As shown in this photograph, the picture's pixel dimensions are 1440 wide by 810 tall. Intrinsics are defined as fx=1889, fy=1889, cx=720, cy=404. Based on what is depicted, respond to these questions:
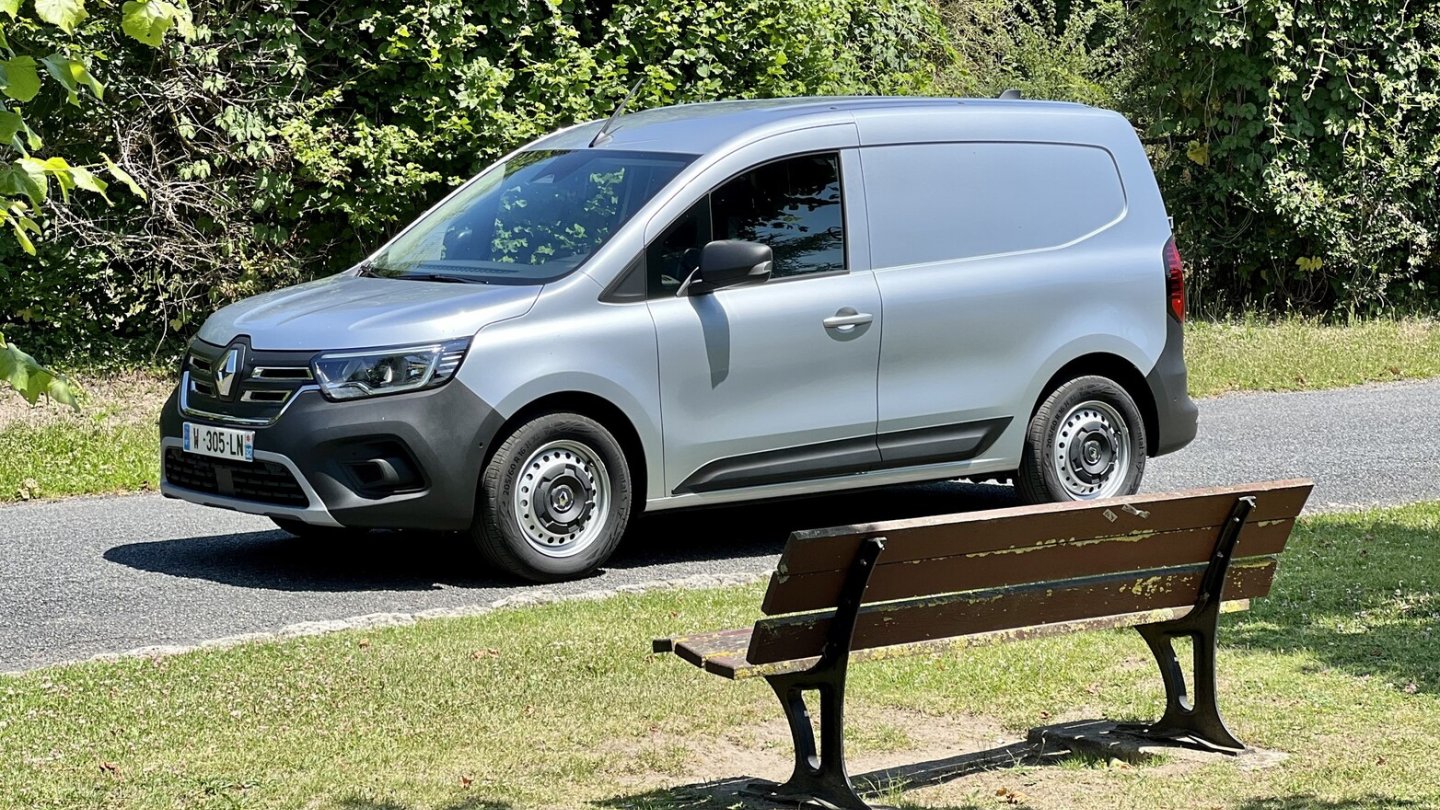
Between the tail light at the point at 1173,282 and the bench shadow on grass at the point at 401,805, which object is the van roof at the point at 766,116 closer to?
the tail light at the point at 1173,282

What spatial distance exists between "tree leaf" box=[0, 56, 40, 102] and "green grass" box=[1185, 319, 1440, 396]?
12.3 meters

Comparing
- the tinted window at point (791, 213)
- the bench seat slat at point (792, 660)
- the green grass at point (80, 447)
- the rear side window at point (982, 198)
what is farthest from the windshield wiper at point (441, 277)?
the bench seat slat at point (792, 660)

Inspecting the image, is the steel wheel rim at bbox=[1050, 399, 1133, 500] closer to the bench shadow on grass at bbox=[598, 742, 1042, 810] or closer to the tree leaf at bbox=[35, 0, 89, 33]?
the bench shadow on grass at bbox=[598, 742, 1042, 810]

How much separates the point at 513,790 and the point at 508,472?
3.03 metres

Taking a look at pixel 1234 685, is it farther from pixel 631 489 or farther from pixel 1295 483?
pixel 631 489

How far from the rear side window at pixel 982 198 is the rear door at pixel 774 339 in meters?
0.20

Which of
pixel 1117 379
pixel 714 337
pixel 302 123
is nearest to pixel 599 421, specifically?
pixel 714 337

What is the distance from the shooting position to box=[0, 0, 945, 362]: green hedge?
46.4 ft

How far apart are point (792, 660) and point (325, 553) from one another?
177 inches

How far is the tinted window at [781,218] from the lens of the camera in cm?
864

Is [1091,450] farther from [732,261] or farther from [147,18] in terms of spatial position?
[147,18]

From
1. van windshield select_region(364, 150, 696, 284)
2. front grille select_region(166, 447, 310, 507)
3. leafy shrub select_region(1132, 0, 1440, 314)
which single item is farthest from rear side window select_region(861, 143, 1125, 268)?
leafy shrub select_region(1132, 0, 1440, 314)

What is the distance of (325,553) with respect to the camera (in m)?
9.02

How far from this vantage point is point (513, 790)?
5.22m
